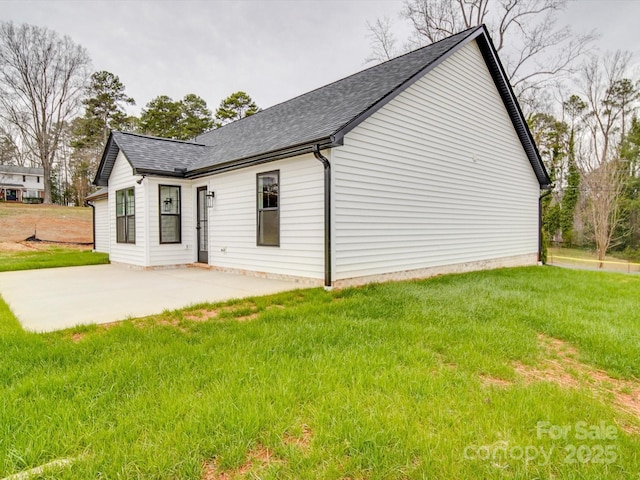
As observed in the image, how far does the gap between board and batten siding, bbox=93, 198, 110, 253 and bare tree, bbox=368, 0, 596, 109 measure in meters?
15.7

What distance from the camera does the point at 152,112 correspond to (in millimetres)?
26016

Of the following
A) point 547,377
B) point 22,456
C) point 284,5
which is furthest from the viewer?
point 284,5

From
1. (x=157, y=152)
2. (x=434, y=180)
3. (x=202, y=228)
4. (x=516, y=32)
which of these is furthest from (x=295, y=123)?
(x=516, y=32)

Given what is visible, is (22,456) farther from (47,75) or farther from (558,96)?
(47,75)

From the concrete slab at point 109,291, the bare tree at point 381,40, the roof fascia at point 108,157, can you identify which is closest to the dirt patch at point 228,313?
the concrete slab at point 109,291

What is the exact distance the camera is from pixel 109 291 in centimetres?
623

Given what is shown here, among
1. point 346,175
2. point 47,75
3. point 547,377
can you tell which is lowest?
point 547,377

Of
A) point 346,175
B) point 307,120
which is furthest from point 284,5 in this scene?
point 346,175

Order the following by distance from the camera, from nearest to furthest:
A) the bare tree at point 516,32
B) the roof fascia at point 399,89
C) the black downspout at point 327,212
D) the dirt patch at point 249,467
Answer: the dirt patch at point 249,467
the roof fascia at point 399,89
the black downspout at point 327,212
the bare tree at point 516,32

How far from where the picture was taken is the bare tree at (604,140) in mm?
20531

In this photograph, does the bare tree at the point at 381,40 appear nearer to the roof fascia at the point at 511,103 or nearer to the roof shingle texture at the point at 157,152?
the roof fascia at the point at 511,103

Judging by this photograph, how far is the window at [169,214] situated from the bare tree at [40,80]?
24.5 m

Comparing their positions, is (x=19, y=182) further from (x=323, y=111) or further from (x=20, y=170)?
(x=323, y=111)

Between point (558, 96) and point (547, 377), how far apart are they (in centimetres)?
2714
